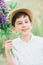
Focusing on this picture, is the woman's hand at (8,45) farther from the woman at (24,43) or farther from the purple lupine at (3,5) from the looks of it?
the purple lupine at (3,5)

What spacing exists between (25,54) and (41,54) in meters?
0.12

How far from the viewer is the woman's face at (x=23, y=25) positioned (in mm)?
1489

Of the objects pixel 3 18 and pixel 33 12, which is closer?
pixel 3 18

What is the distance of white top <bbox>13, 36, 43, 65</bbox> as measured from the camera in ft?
4.87

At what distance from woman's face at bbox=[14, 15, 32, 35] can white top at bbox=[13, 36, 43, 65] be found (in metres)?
0.07

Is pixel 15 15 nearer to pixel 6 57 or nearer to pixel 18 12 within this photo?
pixel 18 12

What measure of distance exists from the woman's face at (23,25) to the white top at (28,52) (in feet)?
0.22

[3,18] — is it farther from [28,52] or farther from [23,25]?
[28,52]

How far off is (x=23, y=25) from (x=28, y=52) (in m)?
0.20


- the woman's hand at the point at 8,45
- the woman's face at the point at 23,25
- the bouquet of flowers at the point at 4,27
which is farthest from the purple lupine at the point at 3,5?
the woman's hand at the point at 8,45

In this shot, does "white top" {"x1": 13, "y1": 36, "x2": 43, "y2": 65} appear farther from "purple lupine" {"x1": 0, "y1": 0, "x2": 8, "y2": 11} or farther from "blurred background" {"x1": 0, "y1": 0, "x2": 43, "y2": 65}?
"purple lupine" {"x1": 0, "y1": 0, "x2": 8, "y2": 11}

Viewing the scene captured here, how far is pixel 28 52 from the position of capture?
1.50 meters

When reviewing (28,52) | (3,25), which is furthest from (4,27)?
(28,52)

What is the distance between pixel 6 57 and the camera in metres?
1.47
